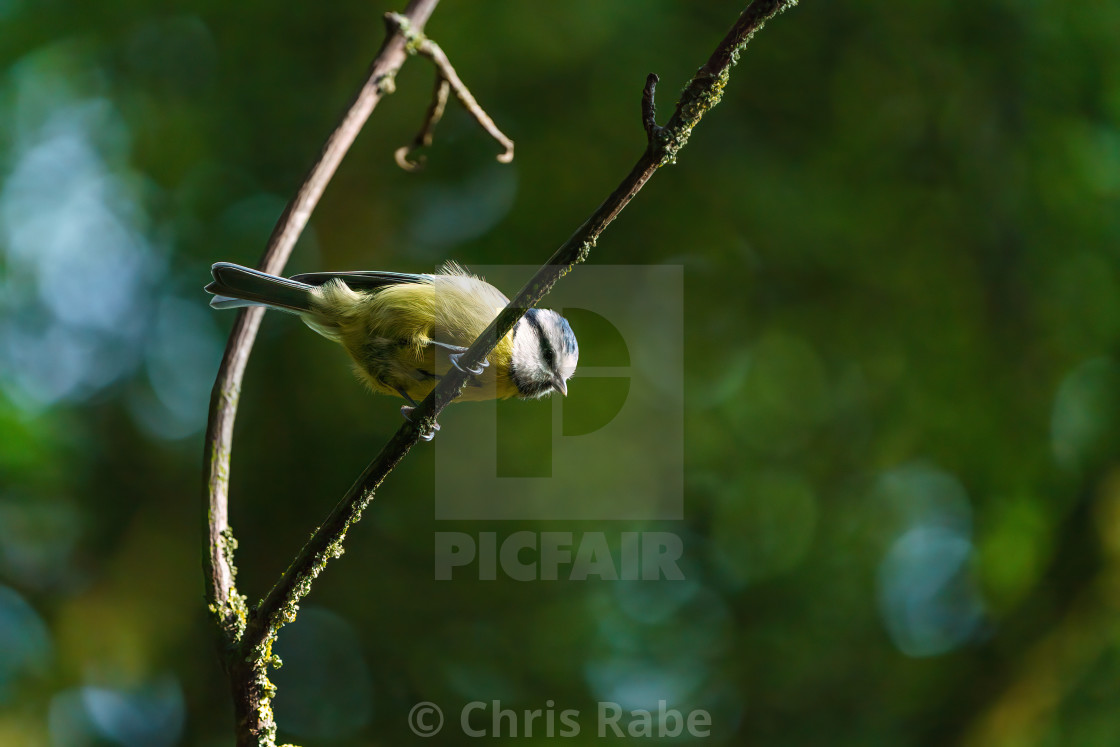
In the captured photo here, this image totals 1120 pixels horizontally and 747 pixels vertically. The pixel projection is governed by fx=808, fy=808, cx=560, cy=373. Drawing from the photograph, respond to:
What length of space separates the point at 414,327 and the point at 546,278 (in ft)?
4.14

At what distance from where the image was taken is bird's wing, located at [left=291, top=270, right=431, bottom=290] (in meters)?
2.72

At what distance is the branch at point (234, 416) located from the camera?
1.34 metres

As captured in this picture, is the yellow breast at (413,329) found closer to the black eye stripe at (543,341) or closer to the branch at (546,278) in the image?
the black eye stripe at (543,341)

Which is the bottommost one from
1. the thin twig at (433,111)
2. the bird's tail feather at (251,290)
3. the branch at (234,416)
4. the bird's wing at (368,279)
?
the branch at (234,416)

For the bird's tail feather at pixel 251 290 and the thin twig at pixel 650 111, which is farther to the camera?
the bird's tail feather at pixel 251 290

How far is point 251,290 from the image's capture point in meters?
2.44

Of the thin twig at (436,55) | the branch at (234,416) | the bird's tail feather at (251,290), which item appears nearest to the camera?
the branch at (234,416)

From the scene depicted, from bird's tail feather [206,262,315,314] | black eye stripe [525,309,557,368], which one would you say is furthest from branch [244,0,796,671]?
black eye stripe [525,309,557,368]

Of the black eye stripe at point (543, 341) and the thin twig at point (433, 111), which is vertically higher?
the thin twig at point (433, 111)

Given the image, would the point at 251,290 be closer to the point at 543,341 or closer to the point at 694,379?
the point at 543,341

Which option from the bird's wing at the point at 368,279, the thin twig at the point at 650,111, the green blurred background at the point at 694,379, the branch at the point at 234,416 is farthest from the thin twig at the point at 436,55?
the green blurred background at the point at 694,379

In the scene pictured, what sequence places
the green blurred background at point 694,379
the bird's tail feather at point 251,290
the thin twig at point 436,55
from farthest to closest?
the green blurred background at point 694,379 → the bird's tail feather at point 251,290 → the thin twig at point 436,55

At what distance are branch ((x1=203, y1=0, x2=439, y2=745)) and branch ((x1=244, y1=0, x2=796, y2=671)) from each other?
0.08 metres

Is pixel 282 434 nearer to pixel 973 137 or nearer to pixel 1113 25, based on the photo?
pixel 973 137
